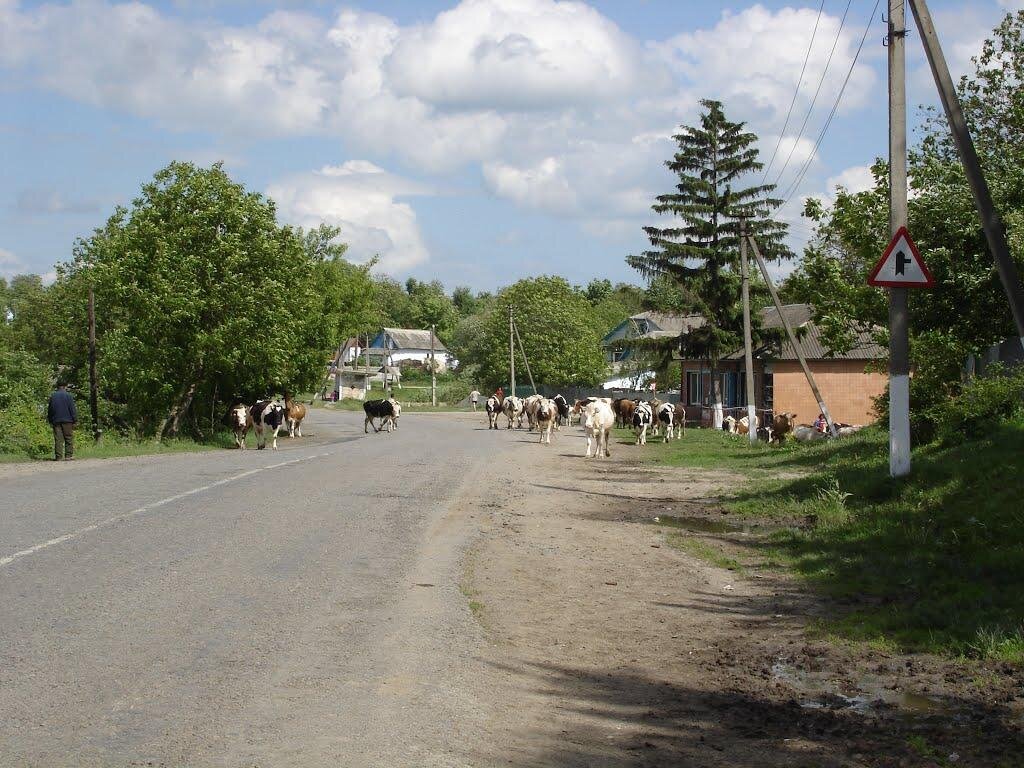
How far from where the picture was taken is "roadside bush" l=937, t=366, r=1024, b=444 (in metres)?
16.3

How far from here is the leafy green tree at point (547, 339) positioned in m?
87.8

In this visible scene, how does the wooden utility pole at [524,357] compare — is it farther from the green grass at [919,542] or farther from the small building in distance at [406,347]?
the small building in distance at [406,347]

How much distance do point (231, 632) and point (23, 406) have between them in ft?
99.7

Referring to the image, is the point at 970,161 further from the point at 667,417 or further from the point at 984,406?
the point at 667,417

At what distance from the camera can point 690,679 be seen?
7398 mm

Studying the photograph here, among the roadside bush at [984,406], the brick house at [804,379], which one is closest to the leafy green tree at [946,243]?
the roadside bush at [984,406]

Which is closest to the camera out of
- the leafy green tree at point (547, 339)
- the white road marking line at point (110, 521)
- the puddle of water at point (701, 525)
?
the white road marking line at point (110, 521)

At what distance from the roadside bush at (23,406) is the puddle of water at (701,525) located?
19331 millimetres

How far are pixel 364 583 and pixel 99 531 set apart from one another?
434 centimetres

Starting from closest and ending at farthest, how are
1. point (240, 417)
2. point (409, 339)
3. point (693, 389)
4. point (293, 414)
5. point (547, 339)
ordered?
point (240, 417)
point (293, 414)
point (693, 389)
point (547, 339)
point (409, 339)

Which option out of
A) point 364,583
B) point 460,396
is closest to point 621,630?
point 364,583

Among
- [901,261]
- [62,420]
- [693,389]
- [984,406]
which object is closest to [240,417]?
[62,420]

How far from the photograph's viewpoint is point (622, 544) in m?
13.8

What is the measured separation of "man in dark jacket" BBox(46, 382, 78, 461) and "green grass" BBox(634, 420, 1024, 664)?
A: 17254 mm
